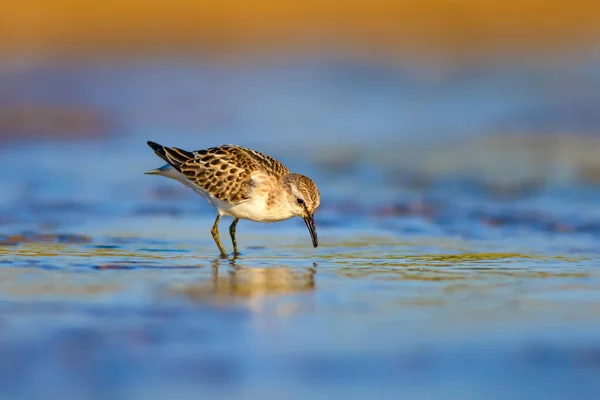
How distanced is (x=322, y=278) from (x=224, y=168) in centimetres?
231

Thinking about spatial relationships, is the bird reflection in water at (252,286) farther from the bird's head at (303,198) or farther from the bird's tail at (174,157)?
the bird's tail at (174,157)

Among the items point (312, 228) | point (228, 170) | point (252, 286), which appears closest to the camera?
point (252, 286)

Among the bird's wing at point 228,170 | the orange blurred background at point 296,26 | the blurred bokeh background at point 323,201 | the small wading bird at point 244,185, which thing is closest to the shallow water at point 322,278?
the blurred bokeh background at point 323,201

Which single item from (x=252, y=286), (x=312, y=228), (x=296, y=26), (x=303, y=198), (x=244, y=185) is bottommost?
(x=252, y=286)

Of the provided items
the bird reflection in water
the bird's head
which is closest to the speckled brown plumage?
the bird's head

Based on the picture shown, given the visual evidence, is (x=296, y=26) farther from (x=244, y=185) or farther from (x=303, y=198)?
(x=303, y=198)

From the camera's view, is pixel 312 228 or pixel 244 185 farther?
pixel 244 185

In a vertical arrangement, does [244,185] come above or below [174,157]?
below

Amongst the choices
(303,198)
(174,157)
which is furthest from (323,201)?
(303,198)

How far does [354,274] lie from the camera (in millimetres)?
7363

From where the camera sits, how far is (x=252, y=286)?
22.7ft

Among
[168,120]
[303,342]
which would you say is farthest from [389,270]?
[168,120]

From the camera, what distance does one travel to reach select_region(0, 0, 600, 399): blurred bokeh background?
16.4 feet

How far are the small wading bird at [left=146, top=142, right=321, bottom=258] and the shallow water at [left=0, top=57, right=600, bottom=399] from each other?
0.30 metres
